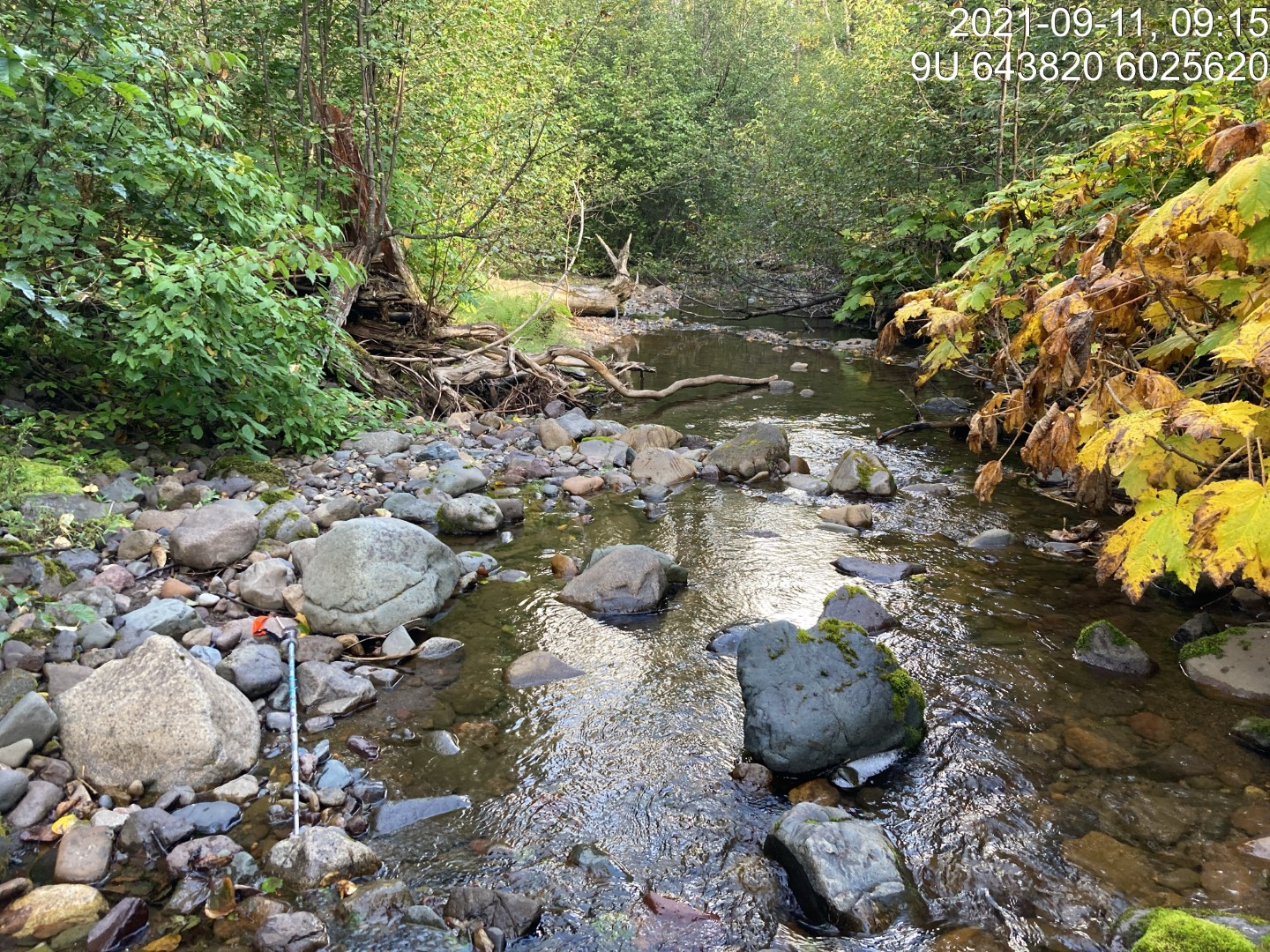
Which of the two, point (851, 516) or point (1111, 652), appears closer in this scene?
point (1111, 652)

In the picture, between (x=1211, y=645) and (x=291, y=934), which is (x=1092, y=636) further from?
(x=291, y=934)

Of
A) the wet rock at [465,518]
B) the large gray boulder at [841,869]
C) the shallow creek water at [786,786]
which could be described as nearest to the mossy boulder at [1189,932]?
the shallow creek water at [786,786]

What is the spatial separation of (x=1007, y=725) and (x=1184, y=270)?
8.35 ft

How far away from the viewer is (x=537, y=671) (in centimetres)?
500

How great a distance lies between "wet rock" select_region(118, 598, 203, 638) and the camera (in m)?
4.73

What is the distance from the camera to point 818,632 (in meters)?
4.47

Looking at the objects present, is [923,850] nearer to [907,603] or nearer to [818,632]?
[818,632]

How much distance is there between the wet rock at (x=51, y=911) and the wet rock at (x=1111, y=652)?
5.30 metres

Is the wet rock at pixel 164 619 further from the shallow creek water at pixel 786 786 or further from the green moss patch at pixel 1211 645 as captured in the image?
the green moss patch at pixel 1211 645

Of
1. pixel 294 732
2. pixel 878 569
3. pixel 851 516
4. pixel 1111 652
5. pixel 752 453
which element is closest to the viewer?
pixel 294 732

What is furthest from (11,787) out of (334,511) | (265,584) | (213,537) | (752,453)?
(752,453)

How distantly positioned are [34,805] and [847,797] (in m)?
3.71

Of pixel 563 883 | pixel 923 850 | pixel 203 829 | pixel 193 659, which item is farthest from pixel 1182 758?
pixel 193 659

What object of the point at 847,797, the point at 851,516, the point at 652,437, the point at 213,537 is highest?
the point at 213,537
